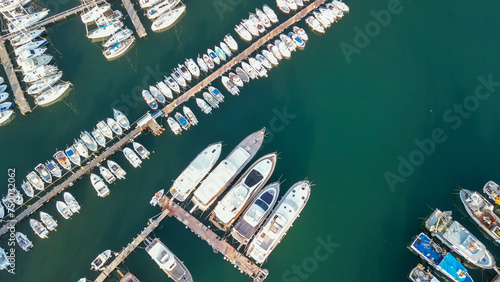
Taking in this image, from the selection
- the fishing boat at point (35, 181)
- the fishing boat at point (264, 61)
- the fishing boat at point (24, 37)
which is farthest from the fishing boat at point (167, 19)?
the fishing boat at point (35, 181)

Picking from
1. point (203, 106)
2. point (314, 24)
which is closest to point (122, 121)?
point (203, 106)

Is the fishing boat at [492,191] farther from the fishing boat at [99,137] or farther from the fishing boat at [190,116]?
the fishing boat at [99,137]

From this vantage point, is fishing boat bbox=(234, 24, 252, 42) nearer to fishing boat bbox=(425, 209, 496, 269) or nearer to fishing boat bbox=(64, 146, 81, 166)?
fishing boat bbox=(64, 146, 81, 166)

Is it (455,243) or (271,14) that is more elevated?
(271,14)

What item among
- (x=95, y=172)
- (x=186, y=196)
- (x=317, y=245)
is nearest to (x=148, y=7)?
(x=95, y=172)

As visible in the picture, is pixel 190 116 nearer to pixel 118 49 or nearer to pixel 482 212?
pixel 118 49

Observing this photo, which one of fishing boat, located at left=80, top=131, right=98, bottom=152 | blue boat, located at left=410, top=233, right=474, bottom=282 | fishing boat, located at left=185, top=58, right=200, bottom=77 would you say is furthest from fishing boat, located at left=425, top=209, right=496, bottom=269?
fishing boat, located at left=80, top=131, right=98, bottom=152
